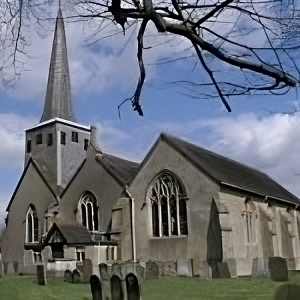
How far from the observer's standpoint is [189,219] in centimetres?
1133

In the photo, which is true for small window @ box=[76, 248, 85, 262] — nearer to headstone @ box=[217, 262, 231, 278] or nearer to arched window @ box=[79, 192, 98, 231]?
arched window @ box=[79, 192, 98, 231]

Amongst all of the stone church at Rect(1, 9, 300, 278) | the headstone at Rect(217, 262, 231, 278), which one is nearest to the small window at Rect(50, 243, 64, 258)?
the stone church at Rect(1, 9, 300, 278)

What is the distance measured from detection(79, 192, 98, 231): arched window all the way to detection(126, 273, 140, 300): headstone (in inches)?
207

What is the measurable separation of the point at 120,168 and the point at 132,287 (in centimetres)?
273

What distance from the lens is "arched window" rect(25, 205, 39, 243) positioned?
33.5 feet

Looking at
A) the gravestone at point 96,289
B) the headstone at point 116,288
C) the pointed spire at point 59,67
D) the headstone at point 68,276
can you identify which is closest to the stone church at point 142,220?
the headstone at point 68,276

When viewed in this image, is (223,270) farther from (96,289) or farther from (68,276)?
(96,289)

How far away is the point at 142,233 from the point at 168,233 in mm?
736

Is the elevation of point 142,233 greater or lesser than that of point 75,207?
lesser

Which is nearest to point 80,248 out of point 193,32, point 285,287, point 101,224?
point 101,224

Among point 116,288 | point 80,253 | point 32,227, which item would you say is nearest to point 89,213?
point 80,253

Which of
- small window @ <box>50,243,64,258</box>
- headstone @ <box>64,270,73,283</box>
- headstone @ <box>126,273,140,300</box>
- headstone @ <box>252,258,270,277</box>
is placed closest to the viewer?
headstone @ <box>126,273,140,300</box>

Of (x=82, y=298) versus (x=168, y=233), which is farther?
(x=168, y=233)

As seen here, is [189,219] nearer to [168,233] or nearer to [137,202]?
[168,233]
